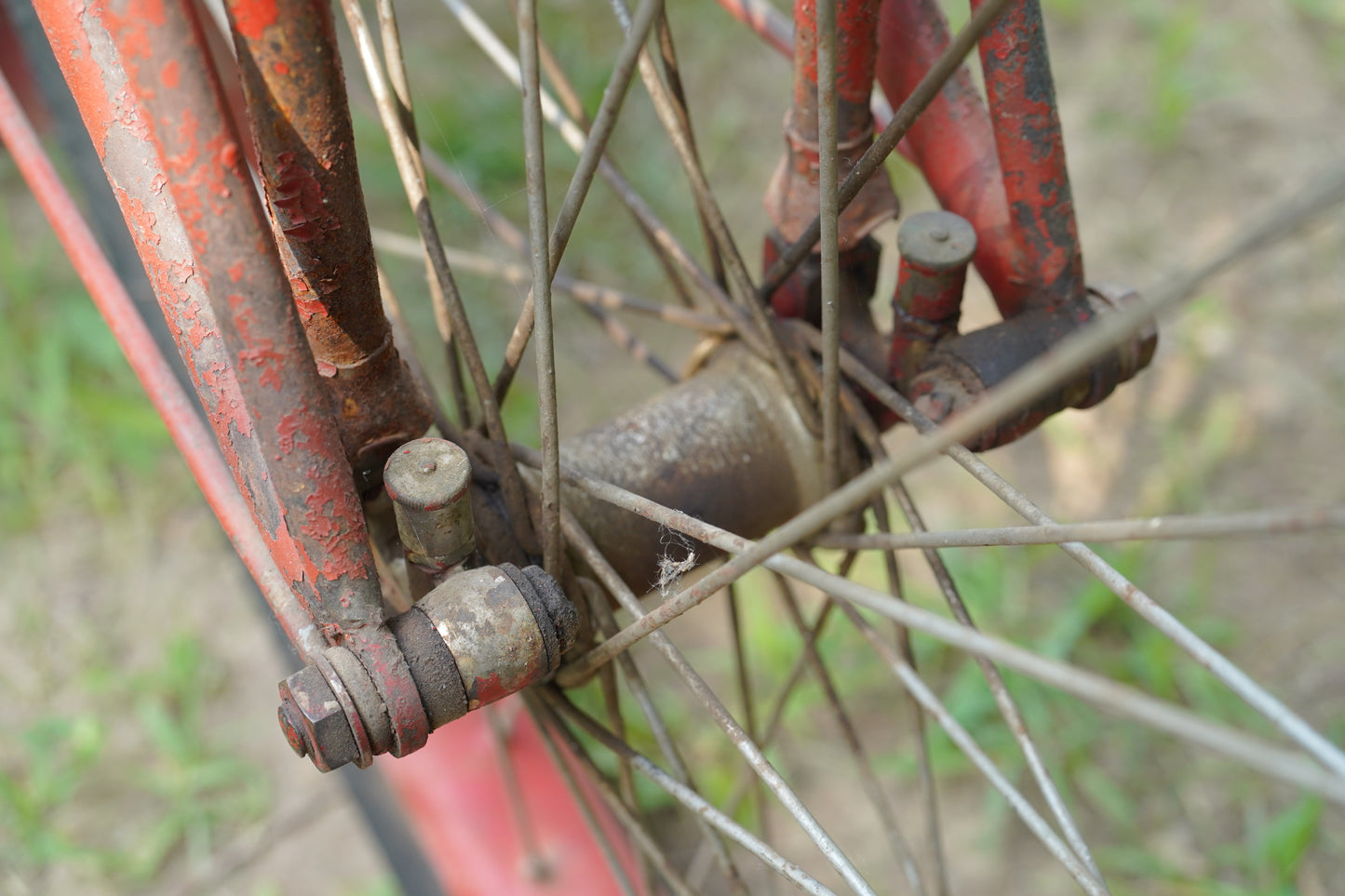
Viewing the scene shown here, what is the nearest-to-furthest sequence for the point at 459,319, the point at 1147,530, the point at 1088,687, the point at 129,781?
the point at 1088,687 < the point at 1147,530 < the point at 459,319 < the point at 129,781

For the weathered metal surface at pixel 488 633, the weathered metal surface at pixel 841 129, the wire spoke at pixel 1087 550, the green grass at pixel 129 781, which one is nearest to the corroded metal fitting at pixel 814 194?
the weathered metal surface at pixel 841 129

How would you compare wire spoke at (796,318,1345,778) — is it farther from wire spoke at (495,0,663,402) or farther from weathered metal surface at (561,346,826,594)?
wire spoke at (495,0,663,402)

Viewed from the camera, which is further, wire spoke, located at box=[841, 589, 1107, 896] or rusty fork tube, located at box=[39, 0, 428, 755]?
wire spoke, located at box=[841, 589, 1107, 896]

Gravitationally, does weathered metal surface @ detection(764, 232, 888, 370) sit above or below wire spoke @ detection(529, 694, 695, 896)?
above

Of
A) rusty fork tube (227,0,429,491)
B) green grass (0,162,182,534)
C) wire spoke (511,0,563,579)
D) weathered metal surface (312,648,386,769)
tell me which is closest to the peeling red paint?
rusty fork tube (227,0,429,491)

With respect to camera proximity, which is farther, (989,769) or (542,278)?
(989,769)

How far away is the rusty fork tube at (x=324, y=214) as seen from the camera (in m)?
0.62

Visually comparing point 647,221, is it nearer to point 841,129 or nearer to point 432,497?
point 841,129

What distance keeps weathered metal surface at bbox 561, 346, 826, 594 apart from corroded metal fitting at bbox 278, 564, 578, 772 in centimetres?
20

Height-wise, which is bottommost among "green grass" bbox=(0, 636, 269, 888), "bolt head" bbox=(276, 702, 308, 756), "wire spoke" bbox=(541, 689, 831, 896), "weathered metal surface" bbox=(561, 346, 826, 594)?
"green grass" bbox=(0, 636, 269, 888)

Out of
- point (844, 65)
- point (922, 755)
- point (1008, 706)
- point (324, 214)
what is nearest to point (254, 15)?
point (324, 214)

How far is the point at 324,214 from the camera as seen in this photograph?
27.6 inches

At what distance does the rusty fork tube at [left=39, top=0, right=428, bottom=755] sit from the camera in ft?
1.83

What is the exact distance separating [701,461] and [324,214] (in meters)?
0.41
